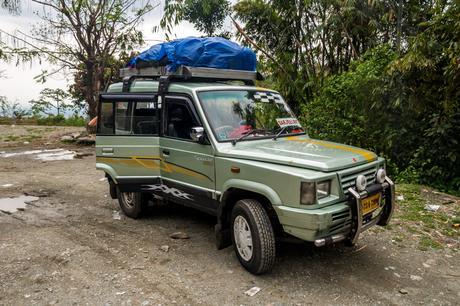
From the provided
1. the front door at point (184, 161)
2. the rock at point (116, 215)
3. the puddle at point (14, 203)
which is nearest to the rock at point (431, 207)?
the front door at point (184, 161)

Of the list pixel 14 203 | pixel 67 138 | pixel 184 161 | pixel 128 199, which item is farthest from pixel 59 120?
pixel 184 161

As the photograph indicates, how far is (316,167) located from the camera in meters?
3.35

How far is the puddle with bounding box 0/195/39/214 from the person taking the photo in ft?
20.3

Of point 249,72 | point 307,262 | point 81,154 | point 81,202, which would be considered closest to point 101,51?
point 81,154

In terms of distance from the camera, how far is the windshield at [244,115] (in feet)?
13.9

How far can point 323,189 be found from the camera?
337cm

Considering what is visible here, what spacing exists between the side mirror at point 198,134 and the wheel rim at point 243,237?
3.09ft

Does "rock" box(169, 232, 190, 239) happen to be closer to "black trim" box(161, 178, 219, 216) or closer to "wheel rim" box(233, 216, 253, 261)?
"black trim" box(161, 178, 219, 216)

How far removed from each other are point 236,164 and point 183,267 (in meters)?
1.24

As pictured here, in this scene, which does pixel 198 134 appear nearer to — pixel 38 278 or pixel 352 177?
pixel 352 177

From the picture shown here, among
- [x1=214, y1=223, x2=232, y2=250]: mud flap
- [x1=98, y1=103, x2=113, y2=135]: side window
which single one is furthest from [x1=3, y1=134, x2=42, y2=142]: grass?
[x1=214, y1=223, x2=232, y2=250]: mud flap

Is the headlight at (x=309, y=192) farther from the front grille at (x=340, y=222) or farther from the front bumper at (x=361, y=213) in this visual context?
the front bumper at (x=361, y=213)

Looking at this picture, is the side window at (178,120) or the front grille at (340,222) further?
the side window at (178,120)

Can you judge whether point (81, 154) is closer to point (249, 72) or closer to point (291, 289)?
point (249, 72)
